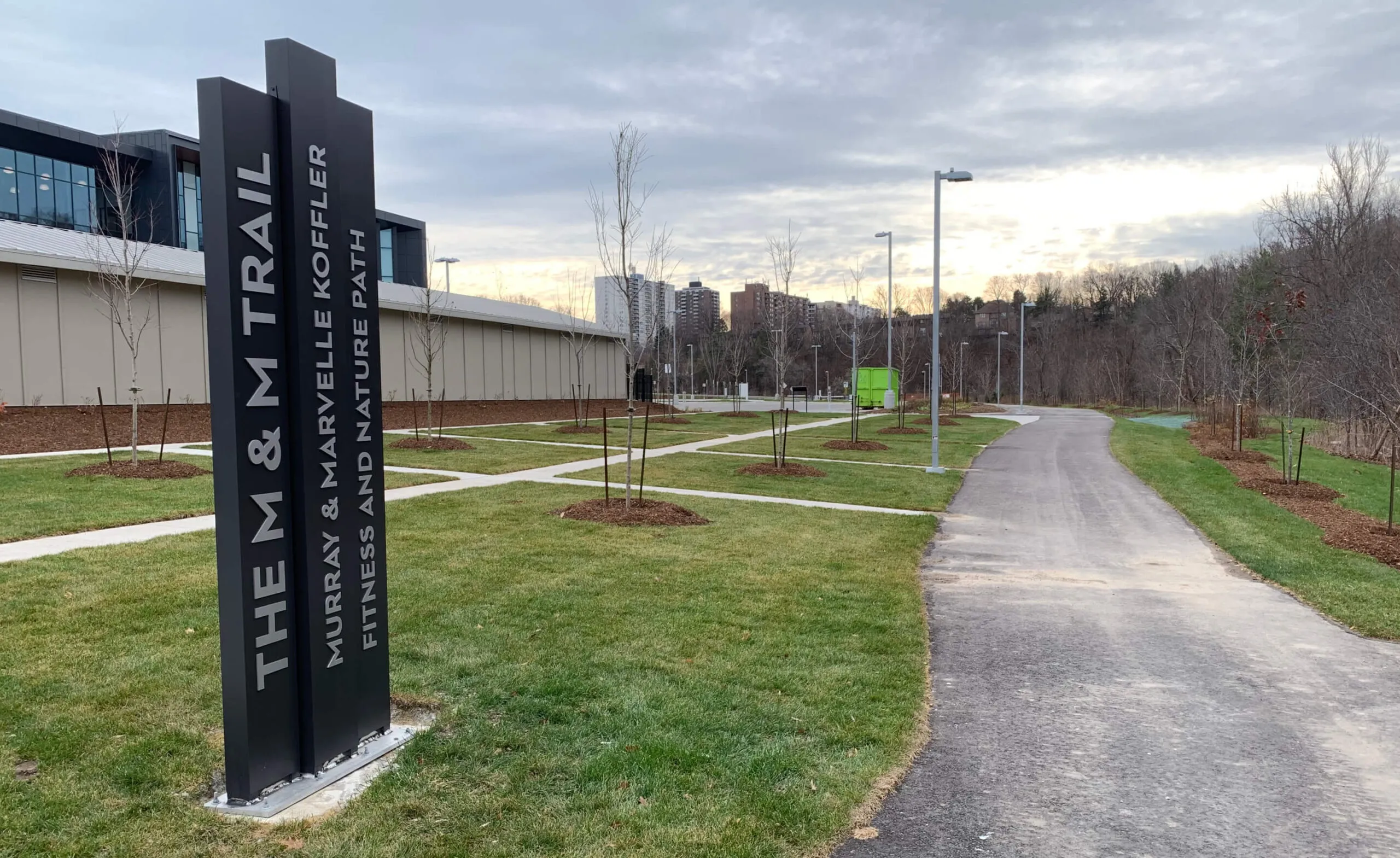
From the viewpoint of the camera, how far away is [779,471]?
1655cm

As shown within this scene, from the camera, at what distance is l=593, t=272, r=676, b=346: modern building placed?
41.4 ft

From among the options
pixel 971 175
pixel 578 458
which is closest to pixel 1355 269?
pixel 971 175

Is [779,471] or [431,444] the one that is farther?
[431,444]

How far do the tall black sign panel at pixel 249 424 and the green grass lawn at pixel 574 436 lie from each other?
16.9 m

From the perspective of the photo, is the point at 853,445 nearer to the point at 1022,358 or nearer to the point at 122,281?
the point at 122,281

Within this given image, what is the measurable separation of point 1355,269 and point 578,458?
40917 mm

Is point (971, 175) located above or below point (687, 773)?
above

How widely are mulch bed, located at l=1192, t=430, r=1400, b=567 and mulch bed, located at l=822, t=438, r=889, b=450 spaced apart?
836cm

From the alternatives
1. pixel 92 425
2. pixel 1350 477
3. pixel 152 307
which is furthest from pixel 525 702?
pixel 152 307

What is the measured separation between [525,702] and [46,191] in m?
40.5

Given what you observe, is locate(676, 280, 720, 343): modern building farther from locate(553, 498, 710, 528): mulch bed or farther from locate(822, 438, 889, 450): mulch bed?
locate(553, 498, 710, 528): mulch bed

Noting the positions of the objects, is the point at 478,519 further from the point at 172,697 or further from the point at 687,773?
the point at 687,773

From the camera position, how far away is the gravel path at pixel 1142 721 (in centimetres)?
363

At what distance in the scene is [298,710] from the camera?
151 inches
